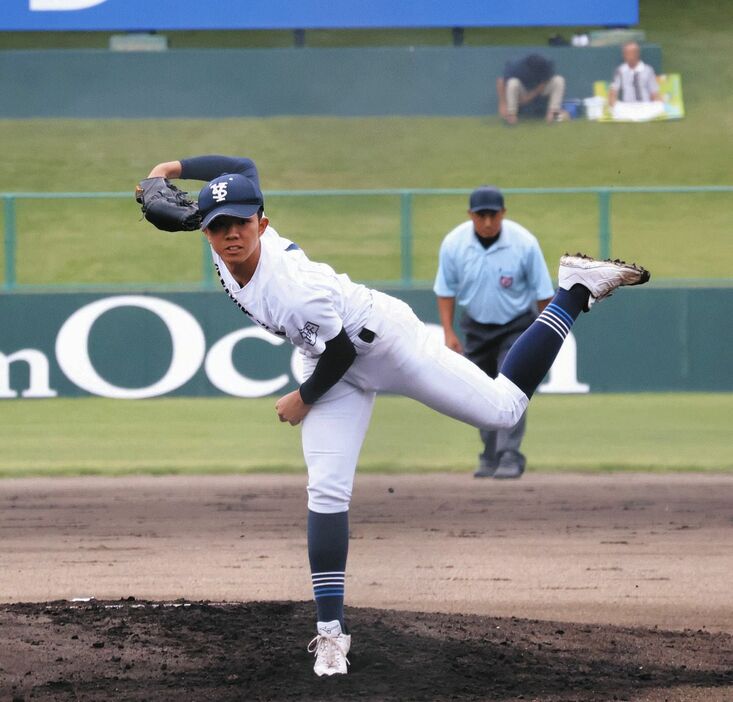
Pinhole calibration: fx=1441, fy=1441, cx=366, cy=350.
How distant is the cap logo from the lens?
15.9 feet

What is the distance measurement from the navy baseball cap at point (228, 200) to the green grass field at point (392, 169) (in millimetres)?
10509

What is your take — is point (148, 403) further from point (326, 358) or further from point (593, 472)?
point (326, 358)

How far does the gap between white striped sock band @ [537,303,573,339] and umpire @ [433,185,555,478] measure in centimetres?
376

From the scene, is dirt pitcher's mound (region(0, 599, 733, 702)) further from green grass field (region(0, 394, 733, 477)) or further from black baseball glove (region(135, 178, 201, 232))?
green grass field (region(0, 394, 733, 477))

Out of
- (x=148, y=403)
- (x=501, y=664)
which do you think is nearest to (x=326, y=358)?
(x=501, y=664)

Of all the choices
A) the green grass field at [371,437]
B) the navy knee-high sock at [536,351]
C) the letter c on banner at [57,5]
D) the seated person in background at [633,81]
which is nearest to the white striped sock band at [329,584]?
the navy knee-high sock at [536,351]

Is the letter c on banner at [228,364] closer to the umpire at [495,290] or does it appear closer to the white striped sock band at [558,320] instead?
the umpire at [495,290]

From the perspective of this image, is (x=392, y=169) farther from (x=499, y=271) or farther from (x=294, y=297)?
(x=294, y=297)

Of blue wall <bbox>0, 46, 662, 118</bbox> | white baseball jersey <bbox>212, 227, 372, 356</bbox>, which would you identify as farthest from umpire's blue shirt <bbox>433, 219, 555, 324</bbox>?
blue wall <bbox>0, 46, 662, 118</bbox>

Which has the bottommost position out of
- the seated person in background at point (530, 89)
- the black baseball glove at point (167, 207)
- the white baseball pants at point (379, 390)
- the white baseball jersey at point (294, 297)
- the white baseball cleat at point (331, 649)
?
the white baseball cleat at point (331, 649)

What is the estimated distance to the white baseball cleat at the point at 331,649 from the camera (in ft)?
16.7

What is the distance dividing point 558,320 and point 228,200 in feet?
5.27

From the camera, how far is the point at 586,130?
24.5 m

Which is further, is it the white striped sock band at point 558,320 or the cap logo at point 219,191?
the white striped sock band at point 558,320
